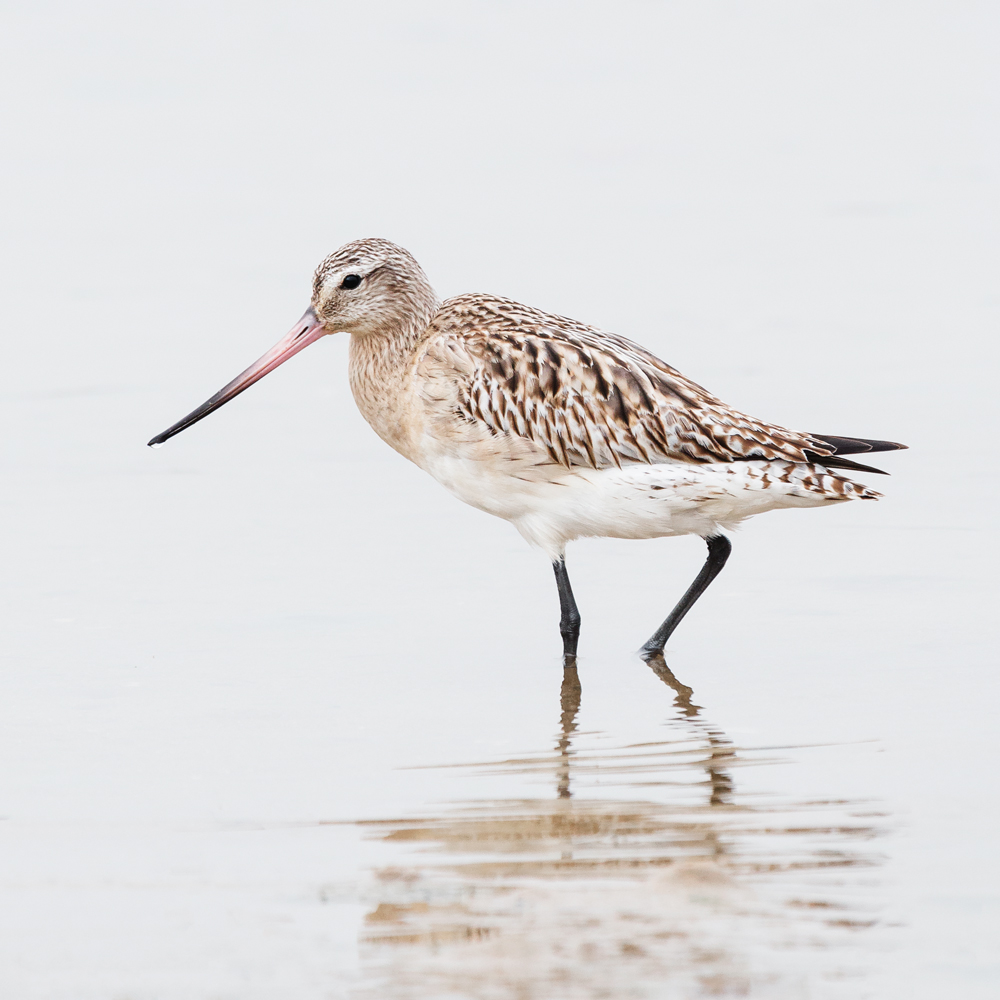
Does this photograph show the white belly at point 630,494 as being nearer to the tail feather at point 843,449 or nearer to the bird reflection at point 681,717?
the tail feather at point 843,449

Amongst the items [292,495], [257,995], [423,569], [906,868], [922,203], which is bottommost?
[257,995]

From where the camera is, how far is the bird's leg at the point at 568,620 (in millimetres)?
7965

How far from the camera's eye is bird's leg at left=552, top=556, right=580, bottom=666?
7.96 metres

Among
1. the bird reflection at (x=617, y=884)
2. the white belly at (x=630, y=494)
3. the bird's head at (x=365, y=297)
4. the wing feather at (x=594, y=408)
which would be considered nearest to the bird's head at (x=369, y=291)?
the bird's head at (x=365, y=297)

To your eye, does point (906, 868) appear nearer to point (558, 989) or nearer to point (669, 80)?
point (558, 989)

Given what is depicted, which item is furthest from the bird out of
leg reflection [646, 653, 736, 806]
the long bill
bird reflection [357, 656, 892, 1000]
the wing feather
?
bird reflection [357, 656, 892, 1000]

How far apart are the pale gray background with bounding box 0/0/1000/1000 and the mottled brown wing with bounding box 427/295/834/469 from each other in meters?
0.89

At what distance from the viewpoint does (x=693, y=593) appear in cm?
827

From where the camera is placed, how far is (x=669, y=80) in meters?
18.8

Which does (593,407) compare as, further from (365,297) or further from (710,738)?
(710,738)

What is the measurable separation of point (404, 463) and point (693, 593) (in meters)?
3.07

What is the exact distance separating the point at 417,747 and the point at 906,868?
202 cm

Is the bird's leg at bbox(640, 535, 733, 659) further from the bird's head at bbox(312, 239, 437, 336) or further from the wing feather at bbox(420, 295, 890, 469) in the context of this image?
the bird's head at bbox(312, 239, 437, 336)

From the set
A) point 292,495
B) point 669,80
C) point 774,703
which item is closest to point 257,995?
point 774,703
